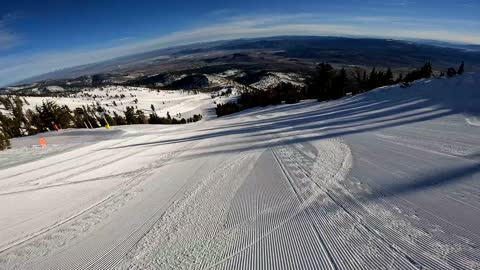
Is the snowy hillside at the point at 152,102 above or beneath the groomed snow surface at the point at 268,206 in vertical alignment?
beneath

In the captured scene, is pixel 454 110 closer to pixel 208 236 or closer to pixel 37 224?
pixel 208 236

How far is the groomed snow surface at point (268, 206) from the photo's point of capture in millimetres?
4141

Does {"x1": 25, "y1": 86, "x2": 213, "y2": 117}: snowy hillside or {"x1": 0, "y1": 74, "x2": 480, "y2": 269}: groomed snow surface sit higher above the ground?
{"x1": 0, "y1": 74, "x2": 480, "y2": 269}: groomed snow surface

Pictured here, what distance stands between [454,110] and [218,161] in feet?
39.1

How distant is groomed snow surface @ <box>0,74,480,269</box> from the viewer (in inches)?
163

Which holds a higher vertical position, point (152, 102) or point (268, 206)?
point (268, 206)

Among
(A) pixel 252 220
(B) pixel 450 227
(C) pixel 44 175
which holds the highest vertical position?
(B) pixel 450 227

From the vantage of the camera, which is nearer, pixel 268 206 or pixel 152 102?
pixel 268 206

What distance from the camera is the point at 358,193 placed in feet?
18.9

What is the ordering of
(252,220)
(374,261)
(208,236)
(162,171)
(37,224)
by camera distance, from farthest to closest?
(162,171) < (37,224) < (252,220) < (208,236) < (374,261)

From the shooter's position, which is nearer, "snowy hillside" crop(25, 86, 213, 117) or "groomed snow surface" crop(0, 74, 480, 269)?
"groomed snow surface" crop(0, 74, 480, 269)

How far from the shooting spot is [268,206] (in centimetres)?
582

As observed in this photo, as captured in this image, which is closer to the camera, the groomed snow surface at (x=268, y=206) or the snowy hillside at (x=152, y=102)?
the groomed snow surface at (x=268, y=206)

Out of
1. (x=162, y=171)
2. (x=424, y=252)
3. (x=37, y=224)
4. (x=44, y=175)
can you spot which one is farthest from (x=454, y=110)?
(x=44, y=175)
